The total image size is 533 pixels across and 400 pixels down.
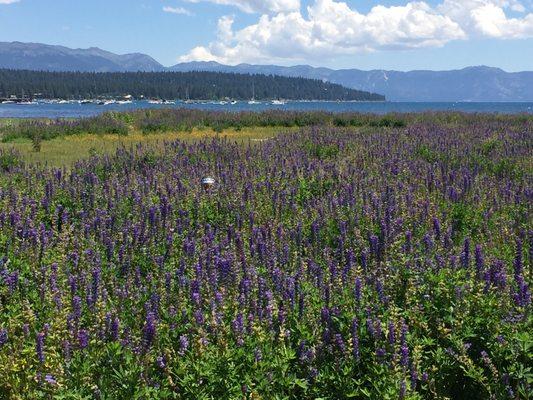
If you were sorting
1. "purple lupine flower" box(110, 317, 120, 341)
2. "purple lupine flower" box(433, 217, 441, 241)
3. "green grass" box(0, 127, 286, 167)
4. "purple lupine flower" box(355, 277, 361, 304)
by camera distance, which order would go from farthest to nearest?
"green grass" box(0, 127, 286, 167)
"purple lupine flower" box(433, 217, 441, 241)
"purple lupine flower" box(355, 277, 361, 304)
"purple lupine flower" box(110, 317, 120, 341)

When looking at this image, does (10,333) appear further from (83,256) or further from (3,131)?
(3,131)

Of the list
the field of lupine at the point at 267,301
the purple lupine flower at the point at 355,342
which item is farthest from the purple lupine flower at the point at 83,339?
the purple lupine flower at the point at 355,342

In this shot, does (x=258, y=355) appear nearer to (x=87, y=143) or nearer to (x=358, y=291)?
(x=358, y=291)

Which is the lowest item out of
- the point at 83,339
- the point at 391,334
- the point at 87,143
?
the point at 87,143

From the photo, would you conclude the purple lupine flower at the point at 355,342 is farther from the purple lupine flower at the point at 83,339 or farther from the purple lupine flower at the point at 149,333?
the purple lupine flower at the point at 83,339

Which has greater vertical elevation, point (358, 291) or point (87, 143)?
point (358, 291)

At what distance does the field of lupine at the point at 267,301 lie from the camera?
401 centimetres

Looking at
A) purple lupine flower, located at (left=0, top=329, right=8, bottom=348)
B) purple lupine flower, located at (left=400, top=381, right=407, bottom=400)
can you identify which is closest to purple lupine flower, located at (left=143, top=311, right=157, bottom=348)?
purple lupine flower, located at (left=0, top=329, right=8, bottom=348)

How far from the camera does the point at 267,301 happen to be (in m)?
5.00

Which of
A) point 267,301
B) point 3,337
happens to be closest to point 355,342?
point 267,301

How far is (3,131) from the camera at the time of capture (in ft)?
86.4

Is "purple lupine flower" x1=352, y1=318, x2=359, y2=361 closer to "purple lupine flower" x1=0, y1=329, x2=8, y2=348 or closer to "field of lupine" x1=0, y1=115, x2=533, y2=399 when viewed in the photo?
"field of lupine" x1=0, y1=115, x2=533, y2=399

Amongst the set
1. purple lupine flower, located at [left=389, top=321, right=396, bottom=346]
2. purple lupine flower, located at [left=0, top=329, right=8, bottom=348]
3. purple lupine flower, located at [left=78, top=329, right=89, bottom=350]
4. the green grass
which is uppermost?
purple lupine flower, located at [left=389, top=321, right=396, bottom=346]

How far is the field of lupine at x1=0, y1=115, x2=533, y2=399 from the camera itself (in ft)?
13.1
